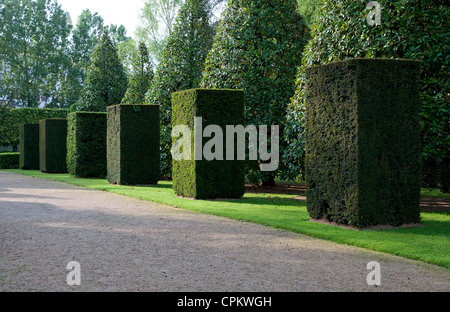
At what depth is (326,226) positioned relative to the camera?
336 inches

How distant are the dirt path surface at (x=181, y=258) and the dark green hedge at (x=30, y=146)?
20.6 meters

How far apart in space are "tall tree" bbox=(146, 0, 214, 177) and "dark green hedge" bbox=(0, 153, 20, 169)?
17.2 meters

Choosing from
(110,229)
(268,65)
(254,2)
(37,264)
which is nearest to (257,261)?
(37,264)

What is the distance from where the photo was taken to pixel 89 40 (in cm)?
5656

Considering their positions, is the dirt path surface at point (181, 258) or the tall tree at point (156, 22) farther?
the tall tree at point (156, 22)

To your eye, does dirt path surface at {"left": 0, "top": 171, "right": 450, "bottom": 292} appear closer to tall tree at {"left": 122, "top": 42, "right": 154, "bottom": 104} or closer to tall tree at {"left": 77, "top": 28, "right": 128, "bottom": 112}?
tall tree at {"left": 122, "top": 42, "right": 154, "bottom": 104}

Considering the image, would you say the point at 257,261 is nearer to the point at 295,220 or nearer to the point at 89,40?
the point at 295,220

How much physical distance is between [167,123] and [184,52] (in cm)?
291

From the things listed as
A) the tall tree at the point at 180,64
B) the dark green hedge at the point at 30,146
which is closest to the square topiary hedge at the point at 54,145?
the dark green hedge at the point at 30,146

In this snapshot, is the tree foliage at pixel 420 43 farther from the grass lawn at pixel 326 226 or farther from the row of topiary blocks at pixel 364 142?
the grass lawn at pixel 326 226

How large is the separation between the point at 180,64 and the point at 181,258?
13483mm

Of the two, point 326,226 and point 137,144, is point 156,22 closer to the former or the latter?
point 137,144

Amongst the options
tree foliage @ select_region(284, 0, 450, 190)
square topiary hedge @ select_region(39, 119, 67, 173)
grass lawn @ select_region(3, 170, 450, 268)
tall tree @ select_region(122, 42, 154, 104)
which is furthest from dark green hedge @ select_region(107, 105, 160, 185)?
square topiary hedge @ select_region(39, 119, 67, 173)

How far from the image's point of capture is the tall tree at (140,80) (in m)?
22.1
